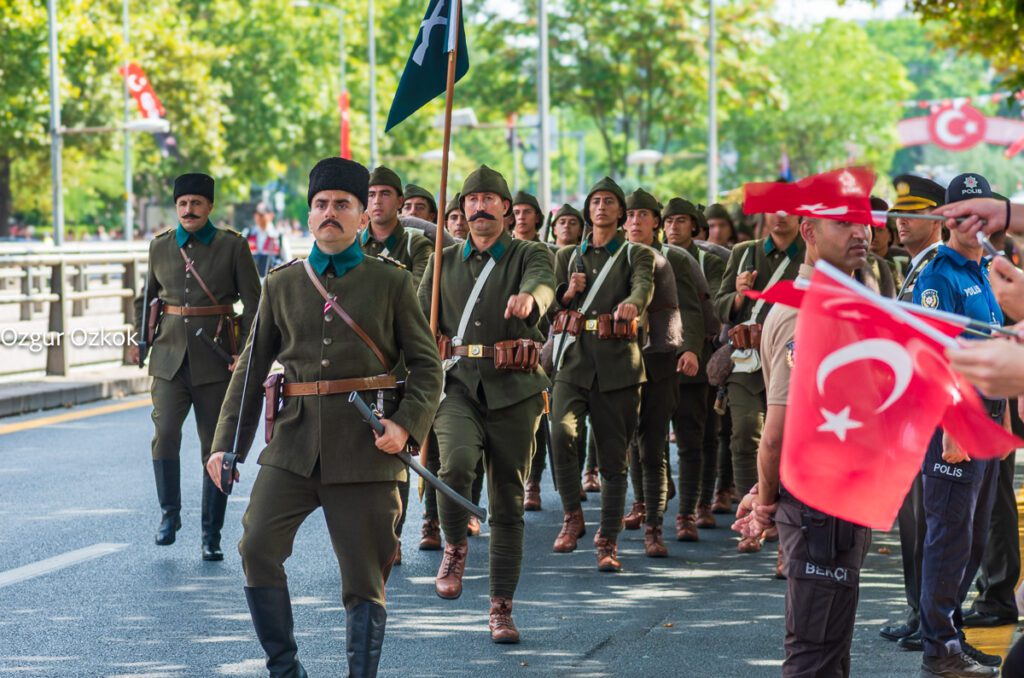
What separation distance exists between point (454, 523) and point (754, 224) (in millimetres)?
7962

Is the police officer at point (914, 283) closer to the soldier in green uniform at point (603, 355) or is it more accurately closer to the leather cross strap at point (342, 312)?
the soldier in green uniform at point (603, 355)

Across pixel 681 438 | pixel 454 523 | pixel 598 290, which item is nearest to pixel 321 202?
pixel 454 523

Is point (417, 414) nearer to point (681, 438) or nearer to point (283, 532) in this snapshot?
point (283, 532)

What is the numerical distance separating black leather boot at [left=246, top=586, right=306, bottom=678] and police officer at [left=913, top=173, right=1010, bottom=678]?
2.48m

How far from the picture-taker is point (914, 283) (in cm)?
669

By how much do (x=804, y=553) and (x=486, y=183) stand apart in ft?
9.46

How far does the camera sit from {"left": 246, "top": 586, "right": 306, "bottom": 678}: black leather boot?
222 inches

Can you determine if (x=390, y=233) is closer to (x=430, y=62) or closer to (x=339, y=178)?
(x=430, y=62)

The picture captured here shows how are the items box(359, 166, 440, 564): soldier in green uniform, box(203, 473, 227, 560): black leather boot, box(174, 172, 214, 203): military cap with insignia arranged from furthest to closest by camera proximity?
1. box(359, 166, 440, 564): soldier in green uniform
2. box(174, 172, 214, 203): military cap with insignia
3. box(203, 473, 227, 560): black leather boot

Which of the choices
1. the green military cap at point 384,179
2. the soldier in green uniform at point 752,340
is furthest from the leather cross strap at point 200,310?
the soldier in green uniform at point 752,340

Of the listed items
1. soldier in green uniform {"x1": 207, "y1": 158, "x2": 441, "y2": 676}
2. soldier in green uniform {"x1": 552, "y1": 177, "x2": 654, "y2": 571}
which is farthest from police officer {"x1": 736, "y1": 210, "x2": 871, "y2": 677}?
soldier in green uniform {"x1": 552, "y1": 177, "x2": 654, "y2": 571}

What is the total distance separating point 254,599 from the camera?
563cm

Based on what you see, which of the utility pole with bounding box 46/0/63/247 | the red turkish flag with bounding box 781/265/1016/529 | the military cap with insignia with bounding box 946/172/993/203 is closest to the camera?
the red turkish flag with bounding box 781/265/1016/529

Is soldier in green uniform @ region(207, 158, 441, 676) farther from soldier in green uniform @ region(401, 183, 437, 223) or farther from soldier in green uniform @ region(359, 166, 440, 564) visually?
soldier in green uniform @ region(401, 183, 437, 223)
